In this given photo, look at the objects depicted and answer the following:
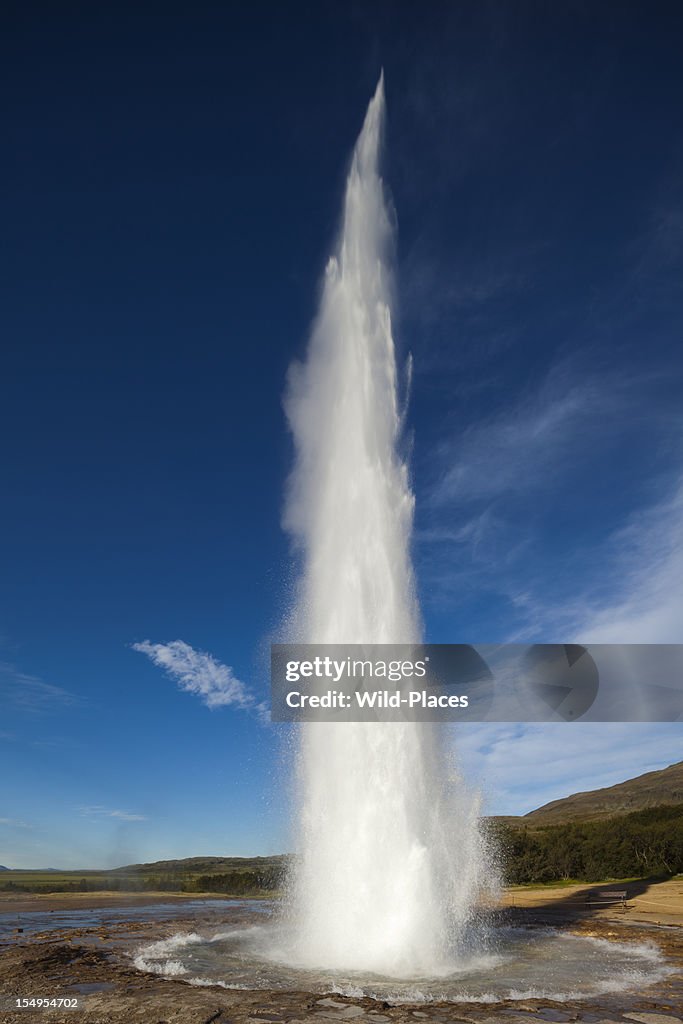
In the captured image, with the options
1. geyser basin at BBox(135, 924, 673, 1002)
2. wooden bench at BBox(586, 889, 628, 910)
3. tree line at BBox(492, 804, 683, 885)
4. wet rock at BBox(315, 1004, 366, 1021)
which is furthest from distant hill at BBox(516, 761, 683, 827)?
wet rock at BBox(315, 1004, 366, 1021)

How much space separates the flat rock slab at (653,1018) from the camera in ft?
38.2

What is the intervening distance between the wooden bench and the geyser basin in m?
16.5

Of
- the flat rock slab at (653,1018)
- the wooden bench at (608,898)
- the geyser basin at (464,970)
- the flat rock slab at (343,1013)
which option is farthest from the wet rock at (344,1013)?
the wooden bench at (608,898)

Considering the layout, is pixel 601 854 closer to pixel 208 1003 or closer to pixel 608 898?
pixel 608 898

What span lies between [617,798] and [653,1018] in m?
166

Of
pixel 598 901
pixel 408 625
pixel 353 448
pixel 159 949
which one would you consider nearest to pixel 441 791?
pixel 408 625

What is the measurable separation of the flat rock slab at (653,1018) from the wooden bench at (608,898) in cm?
2681

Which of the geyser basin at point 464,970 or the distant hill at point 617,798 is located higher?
the distant hill at point 617,798

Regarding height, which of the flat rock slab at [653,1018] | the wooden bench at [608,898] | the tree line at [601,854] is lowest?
the wooden bench at [608,898]

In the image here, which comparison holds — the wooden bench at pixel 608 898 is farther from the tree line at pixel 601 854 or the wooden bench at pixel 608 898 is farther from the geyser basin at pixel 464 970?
the geyser basin at pixel 464 970

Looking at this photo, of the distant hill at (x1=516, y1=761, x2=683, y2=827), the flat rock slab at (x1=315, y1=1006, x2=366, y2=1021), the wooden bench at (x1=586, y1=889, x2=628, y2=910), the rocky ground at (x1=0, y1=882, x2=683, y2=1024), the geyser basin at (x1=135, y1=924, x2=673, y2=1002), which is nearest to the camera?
the flat rock slab at (x1=315, y1=1006, x2=366, y2=1021)

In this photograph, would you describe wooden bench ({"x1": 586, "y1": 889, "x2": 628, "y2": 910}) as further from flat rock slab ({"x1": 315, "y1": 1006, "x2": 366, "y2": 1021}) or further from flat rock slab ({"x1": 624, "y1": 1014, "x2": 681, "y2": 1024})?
flat rock slab ({"x1": 315, "y1": 1006, "x2": 366, "y2": 1021})

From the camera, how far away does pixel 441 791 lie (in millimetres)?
20266

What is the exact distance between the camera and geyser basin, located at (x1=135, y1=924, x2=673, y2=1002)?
1405 cm
